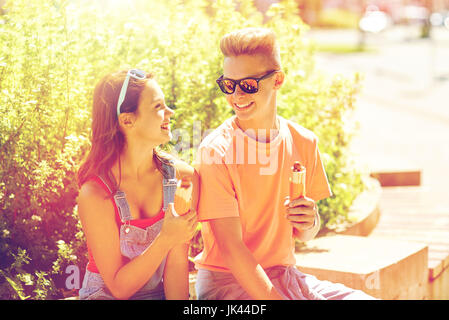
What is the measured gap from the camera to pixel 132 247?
9.16 feet

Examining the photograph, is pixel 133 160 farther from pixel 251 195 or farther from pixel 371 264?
pixel 371 264

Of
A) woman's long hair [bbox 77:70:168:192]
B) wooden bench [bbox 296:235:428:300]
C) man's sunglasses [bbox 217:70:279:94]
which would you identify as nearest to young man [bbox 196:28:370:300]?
man's sunglasses [bbox 217:70:279:94]

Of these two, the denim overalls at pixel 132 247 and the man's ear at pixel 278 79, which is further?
the man's ear at pixel 278 79

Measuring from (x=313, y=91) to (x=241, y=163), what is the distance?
2070 millimetres

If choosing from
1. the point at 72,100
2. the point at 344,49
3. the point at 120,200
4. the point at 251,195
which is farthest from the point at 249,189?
the point at 344,49

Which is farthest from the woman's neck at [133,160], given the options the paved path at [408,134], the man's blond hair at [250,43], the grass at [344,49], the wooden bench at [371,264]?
the grass at [344,49]

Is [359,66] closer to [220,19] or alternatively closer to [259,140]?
[220,19]

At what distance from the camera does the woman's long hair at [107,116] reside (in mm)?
2795

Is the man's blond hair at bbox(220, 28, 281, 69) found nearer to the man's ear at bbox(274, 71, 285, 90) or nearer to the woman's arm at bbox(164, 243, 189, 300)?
the man's ear at bbox(274, 71, 285, 90)

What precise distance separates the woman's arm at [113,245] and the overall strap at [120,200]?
4cm

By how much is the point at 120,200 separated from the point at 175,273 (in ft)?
1.32

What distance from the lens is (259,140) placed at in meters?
2.94

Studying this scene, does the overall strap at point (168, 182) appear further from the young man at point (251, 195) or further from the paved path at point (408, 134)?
the paved path at point (408, 134)
